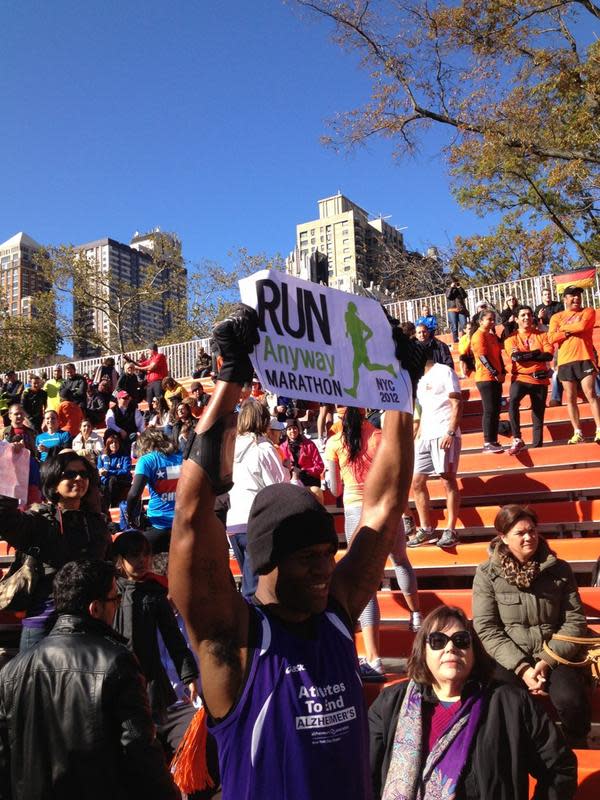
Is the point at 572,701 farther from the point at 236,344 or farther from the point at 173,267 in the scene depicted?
the point at 173,267

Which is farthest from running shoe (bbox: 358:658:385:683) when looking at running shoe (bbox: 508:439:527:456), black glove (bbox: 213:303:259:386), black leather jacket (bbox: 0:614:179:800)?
running shoe (bbox: 508:439:527:456)

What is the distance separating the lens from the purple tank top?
151cm

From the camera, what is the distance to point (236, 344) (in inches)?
65.4

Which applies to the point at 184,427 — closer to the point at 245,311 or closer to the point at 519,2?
the point at 245,311

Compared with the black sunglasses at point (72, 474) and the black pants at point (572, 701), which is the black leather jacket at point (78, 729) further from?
the black pants at point (572, 701)

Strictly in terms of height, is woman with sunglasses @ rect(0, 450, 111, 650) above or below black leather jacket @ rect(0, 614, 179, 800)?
above

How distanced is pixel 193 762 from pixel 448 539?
355 centimetres

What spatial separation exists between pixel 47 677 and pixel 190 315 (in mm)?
37836

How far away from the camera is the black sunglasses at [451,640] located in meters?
2.75

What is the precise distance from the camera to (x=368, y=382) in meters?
2.12

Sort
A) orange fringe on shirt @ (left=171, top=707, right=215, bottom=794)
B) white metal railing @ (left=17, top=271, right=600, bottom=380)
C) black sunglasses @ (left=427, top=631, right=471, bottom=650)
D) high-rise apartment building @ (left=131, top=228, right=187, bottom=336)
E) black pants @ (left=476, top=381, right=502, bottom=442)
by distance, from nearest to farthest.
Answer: black sunglasses @ (left=427, top=631, right=471, bottom=650) < orange fringe on shirt @ (left=171, top=707, right=215, bottom=794) < black pants @ (left=476, top=381, right=502, bottom=442) < white metal railing @ (left=17, top=271, right=600, bottom=380) < high-rise apartment building @ (left=131, top=228, right=187, bottom=336)

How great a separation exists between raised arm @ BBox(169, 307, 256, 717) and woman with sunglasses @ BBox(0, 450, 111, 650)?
6.56ft

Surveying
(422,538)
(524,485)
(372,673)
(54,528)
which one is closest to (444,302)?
(524,485)

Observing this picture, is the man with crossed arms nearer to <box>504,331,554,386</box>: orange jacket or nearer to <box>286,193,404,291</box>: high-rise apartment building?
<box>504,331,554,386</box>: orange jacket
